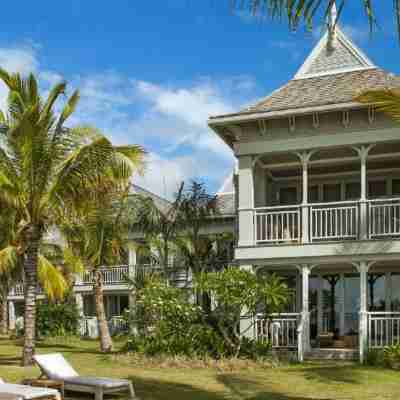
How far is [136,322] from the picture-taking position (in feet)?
63.1

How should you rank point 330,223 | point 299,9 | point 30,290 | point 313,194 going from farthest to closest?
point 313,194, point 330,223, point 30,290, point 299,9

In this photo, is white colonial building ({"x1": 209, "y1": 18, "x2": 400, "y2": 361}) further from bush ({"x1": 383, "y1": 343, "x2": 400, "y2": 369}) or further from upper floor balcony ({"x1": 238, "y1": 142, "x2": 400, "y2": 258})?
bush ({"x1": 383, "y1": 343, "x2": 400, "y2": 369})

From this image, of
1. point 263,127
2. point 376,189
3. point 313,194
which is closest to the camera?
point 263,127

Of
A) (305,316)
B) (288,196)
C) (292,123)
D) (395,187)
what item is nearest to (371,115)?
(292,123)

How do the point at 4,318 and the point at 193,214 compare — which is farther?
the point at 4,318

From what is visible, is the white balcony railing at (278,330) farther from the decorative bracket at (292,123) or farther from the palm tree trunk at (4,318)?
the palm tree trunk at (4,318)

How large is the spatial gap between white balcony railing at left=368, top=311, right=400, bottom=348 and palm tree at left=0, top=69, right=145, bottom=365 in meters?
7.68

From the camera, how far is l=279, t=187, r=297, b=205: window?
72.8 feet

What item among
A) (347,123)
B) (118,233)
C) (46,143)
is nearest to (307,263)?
(347,123)

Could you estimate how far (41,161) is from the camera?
15.9 meters

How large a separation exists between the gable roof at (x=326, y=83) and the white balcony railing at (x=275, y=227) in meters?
2.91

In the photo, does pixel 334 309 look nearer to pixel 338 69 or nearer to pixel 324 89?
pixel 324 89

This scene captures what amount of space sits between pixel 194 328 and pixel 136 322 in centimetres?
265

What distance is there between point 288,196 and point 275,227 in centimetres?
272
